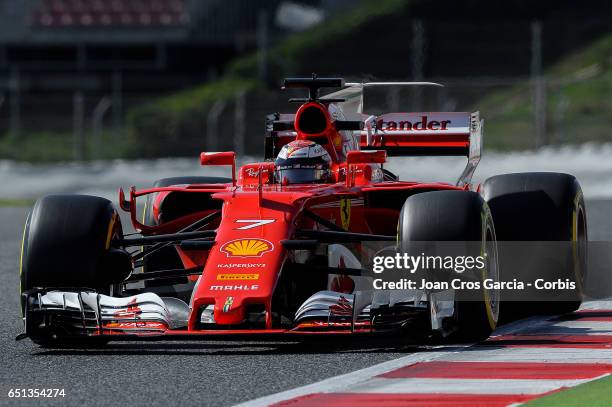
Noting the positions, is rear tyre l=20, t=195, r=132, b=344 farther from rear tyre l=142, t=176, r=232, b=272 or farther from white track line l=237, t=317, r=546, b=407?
white track line l=237, t=317, r=546, b=407

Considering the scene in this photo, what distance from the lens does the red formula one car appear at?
7711 mm

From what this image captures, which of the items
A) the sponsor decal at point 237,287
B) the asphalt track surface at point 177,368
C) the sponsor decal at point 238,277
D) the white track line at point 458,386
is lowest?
the asphalt track surface at point 177,368

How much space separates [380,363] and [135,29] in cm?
3684

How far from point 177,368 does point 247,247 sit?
0.98 m

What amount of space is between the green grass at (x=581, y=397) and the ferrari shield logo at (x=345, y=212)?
2783 millimetres

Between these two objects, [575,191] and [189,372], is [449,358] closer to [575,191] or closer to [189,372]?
[189,372]

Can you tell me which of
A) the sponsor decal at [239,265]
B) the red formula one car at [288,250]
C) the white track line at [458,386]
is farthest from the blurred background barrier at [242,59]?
the white track line at [458,386]

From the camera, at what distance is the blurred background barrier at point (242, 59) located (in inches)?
1241

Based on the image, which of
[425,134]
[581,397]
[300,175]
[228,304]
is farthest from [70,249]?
[425,134]

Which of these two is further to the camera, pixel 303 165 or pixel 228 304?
pixel 303 165

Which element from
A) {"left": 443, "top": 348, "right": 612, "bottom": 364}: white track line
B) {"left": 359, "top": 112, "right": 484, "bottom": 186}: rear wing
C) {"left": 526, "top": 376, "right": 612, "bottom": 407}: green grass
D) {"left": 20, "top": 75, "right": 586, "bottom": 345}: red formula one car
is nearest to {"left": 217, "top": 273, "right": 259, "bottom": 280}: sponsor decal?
{"left": 20, "top": 75, "right": 586, "bottom": 345}: red formula one car

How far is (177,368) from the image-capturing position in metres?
7.28

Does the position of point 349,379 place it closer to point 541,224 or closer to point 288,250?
point 288,250

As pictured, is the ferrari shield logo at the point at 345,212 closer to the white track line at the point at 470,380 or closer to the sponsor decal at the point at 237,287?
the white track line at the point at 470,380
